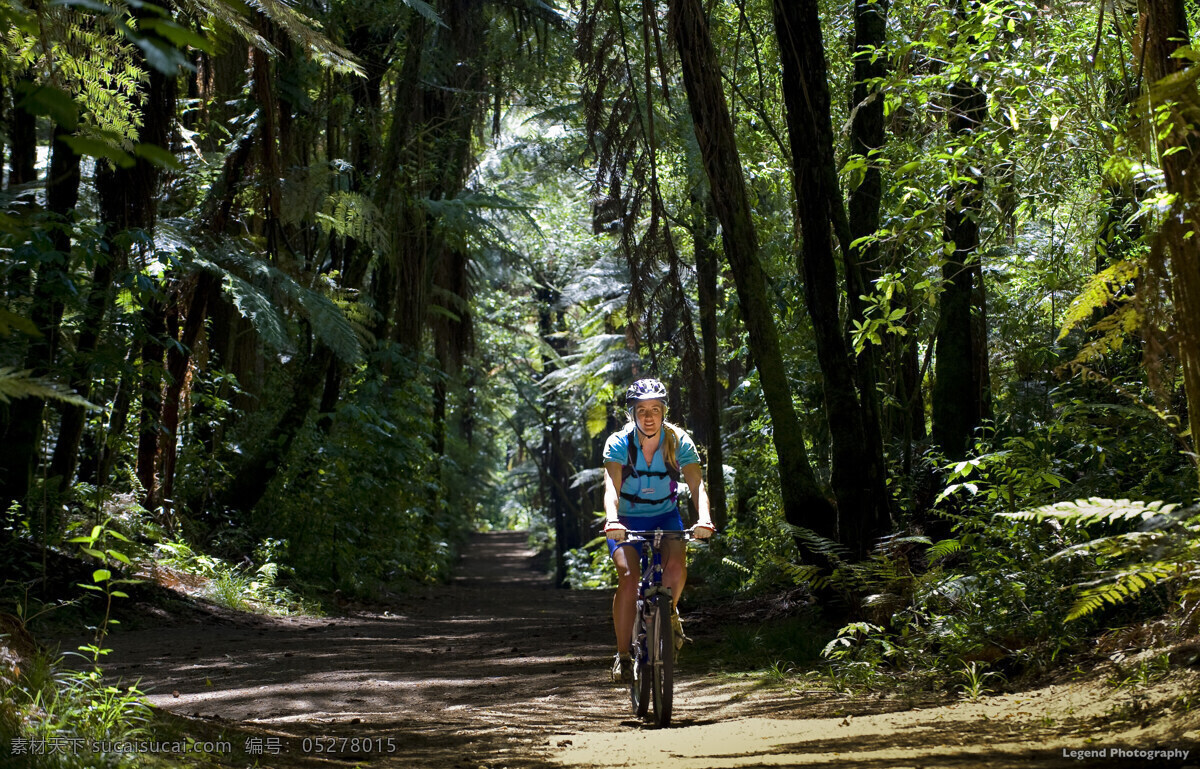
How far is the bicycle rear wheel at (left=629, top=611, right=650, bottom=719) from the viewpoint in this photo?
5688 millimetres

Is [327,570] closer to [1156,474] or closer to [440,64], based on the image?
[440,64]

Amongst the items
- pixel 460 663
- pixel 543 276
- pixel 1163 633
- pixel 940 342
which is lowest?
pixel 460 663

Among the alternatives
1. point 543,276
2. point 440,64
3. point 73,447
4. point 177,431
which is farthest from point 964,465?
point 543,276

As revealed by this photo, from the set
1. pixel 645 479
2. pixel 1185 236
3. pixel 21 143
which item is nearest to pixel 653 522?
pixel 645 479

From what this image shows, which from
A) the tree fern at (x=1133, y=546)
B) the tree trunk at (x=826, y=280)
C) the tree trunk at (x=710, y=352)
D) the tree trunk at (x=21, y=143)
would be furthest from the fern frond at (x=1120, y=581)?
the tree trunk at (x=21, y=143)

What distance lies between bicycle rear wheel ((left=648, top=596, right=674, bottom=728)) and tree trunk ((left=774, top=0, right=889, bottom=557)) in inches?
129

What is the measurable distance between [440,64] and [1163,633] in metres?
14.7

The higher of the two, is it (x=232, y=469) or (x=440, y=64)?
(x=440, y=64)

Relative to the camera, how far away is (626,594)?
5980mm

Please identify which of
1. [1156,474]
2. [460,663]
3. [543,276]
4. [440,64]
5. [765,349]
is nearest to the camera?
[1156,474]

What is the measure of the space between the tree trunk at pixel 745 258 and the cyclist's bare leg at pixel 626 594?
3.65 metres

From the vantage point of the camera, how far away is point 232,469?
13.9m

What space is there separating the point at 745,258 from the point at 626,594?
4.45 meters

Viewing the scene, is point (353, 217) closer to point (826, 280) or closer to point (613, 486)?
point (826, 280)
